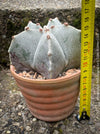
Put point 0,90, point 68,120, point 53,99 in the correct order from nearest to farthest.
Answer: point 53,99 → point 68,120 → point 0,90

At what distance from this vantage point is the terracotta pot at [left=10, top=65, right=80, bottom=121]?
1.04m

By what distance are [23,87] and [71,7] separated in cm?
126

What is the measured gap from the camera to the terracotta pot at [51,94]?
1043mm

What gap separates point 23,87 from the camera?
1138 millimetres

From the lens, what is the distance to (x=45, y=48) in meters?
1.01

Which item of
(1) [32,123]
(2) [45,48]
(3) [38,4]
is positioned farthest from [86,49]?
(3) [38,4]

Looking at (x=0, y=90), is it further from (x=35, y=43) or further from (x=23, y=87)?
(x=35, y=43)

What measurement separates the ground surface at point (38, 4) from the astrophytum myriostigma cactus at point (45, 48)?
1.00m

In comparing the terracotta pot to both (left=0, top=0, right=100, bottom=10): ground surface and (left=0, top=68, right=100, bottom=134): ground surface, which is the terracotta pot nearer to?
(left=0, top=68, right=100, bottom=134): ground surface

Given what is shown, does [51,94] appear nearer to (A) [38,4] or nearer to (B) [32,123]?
(B) [32,123]

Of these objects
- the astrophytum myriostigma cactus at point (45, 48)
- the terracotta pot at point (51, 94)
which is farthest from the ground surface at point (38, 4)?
the terracotta pot at point (51, 94)

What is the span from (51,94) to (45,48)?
31 cm

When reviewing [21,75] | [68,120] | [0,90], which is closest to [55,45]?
[21,75]

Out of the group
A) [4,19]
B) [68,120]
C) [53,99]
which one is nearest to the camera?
[53,99]
